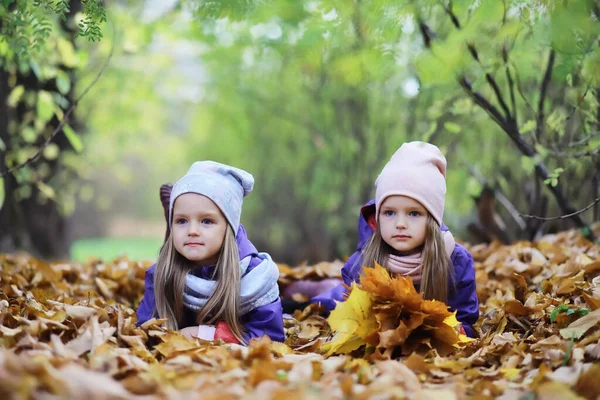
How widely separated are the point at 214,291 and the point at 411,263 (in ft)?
3.25

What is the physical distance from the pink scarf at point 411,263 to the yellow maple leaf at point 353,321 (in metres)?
0.57

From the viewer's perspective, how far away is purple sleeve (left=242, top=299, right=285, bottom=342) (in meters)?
2.90

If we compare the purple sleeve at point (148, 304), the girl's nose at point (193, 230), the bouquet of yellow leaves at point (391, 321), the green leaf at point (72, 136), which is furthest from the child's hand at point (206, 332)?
the green leaf at point (72, 136)

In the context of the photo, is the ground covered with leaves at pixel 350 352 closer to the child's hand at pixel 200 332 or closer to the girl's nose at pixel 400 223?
the child's hand at pixel 200 332

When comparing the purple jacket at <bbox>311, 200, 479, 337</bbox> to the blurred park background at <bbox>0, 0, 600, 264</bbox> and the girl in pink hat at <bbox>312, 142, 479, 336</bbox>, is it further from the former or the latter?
the blurred park background at <bbox>0, 0, 600, 264</bbox>

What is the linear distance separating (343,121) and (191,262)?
6334 mm

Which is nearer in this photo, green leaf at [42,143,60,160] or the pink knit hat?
the pink knit hat

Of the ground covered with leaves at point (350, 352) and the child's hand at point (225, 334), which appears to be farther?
the child's hand at point (225, 334)

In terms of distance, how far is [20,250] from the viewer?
6867 millimetres

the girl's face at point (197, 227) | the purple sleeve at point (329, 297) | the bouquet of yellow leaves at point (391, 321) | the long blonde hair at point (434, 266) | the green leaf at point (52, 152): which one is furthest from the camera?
the green leaf at point (52, 152)

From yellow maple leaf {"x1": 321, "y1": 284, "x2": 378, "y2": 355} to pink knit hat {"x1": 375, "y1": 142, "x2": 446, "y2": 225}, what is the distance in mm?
672

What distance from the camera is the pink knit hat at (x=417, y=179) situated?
2.99 meters

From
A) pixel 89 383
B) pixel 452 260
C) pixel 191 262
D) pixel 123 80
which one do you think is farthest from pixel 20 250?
pixel 89 383

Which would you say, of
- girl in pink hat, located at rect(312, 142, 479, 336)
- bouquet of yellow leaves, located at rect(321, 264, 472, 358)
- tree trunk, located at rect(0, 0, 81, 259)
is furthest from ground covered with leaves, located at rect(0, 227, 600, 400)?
tree trunk, located at rect(0, 0, 81, 259)
